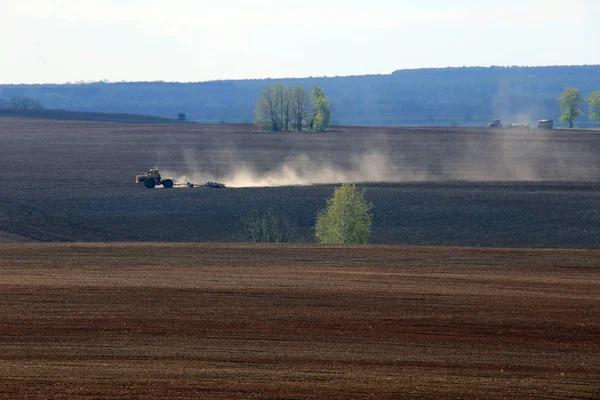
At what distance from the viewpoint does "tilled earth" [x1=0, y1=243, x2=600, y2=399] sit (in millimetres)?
15016

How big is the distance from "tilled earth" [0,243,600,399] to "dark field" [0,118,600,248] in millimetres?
17736

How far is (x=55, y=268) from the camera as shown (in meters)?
28.2

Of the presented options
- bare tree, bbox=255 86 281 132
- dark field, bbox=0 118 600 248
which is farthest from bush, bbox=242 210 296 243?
bare tree, bbox=255 86 281 132

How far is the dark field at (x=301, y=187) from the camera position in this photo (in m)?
49.5

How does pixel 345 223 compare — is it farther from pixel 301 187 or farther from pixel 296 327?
pixel 296 327

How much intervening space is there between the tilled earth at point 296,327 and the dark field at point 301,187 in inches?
698

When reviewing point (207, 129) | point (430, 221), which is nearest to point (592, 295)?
point (430, 221)

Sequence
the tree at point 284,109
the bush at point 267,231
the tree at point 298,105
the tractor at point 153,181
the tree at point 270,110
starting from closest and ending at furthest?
the bush at point 267,231, the tractor at point 153,181, the tree at point 270,110, the tree at point 284,109, the tree at point 298,105

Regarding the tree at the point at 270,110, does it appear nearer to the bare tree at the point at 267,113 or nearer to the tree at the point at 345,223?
the bare tree at the point at 267,113

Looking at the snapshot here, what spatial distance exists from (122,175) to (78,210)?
65.5 ft

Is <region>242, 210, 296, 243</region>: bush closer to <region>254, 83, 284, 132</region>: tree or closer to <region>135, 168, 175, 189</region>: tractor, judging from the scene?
<region>135, 168, 175, 189</region>: tractor

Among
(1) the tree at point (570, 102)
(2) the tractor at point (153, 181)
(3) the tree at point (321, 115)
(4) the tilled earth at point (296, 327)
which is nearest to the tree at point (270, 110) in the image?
(3) the tree at point (321, 115)

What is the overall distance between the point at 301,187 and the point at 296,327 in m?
43.9

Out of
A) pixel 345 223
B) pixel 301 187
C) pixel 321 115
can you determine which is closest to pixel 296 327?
pixel 345 223
